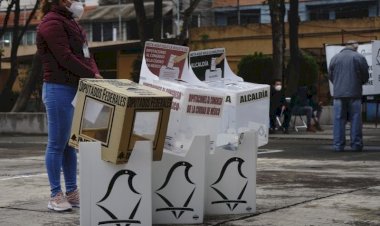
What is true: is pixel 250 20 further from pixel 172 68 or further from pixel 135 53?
pixel 172 68

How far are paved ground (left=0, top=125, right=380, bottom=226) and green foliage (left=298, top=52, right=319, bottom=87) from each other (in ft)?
52.3

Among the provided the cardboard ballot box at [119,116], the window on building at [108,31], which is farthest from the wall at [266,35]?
the cardboard ballot box at [119,116]

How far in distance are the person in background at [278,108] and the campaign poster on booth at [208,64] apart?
532 inches

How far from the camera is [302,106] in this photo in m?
21.3

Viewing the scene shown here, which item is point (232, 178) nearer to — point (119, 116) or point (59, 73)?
point (119, 116)

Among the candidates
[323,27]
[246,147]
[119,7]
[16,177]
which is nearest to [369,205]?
[246,147]

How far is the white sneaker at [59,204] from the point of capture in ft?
20.7

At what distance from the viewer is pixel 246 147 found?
243 inches

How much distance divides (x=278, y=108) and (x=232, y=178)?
1459 centimetres

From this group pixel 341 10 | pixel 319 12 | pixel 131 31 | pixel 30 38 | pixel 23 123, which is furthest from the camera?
pixel 30 38

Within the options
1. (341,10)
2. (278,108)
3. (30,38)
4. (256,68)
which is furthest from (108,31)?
(278,108)

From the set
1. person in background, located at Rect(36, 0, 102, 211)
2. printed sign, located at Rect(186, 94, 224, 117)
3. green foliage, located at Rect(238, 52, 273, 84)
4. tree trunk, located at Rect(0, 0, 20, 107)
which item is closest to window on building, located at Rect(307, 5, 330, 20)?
green foliage, located at Rect(238, 52, 273, 84)

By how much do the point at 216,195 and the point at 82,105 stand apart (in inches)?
57.1

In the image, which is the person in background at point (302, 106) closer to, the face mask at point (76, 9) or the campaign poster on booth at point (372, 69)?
the campaign poster on booth at point (372, 69)
